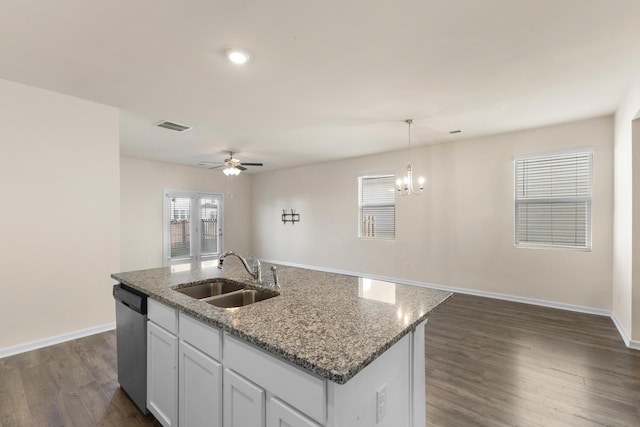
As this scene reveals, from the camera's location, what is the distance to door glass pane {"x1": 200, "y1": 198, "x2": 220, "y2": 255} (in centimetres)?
764

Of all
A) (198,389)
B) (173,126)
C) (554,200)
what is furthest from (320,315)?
(554,200)

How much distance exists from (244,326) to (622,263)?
4221 mm

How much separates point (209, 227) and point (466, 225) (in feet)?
20.1

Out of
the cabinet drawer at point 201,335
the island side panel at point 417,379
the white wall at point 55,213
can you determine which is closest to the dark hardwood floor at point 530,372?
the island side panel at point 417,379

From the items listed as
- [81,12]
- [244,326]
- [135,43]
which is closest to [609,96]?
[244,326]

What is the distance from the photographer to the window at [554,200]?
4051 millimetres

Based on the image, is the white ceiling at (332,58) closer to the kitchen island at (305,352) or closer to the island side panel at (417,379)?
the kitchen island at (305,352)

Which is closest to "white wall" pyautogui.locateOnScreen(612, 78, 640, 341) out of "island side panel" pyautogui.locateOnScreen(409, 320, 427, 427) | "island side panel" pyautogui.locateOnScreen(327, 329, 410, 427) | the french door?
"island side panel" pyautogui.locateOnScreen(409, 320, 427, 427)

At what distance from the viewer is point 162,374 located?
1814 millimetres

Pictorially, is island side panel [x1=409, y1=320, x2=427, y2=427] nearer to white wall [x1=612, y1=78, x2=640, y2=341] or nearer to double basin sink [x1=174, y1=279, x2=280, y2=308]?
double basin sink [x1=174, y1=279, x2=280, y2=308]

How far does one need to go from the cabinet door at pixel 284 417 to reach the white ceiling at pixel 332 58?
2133 mm

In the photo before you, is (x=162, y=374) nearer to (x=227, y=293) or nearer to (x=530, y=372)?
(x=227, y=293)

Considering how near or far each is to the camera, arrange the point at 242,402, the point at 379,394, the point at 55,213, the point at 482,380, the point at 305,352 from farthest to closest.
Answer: the point at 55,213
the point at 482,380
the point at 242,402
the point at 379,394
the point at 305,352

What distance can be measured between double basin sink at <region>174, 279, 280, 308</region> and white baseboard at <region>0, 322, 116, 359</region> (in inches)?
82.7
